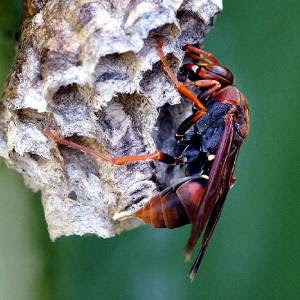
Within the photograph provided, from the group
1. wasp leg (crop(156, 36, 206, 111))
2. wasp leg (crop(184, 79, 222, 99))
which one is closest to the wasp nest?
wasp leg (crop(156, 36, 206, 111))

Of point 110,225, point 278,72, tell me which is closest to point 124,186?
point 110,225

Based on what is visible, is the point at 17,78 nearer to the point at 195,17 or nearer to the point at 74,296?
the point at 195,17

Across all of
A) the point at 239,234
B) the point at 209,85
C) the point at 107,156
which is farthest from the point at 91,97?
the point at 239,234

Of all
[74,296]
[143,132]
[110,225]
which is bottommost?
[74,296]

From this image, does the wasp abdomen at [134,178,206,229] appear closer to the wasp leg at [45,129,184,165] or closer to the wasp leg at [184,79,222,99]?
the wasp leg at [45,129,184,165]

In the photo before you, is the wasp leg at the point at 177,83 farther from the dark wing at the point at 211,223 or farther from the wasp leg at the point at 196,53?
the dark wing at the point at 211,223

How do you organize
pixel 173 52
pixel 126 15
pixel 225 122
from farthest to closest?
pixel 225 122 < pixel 173 52 < pixel 126 15
